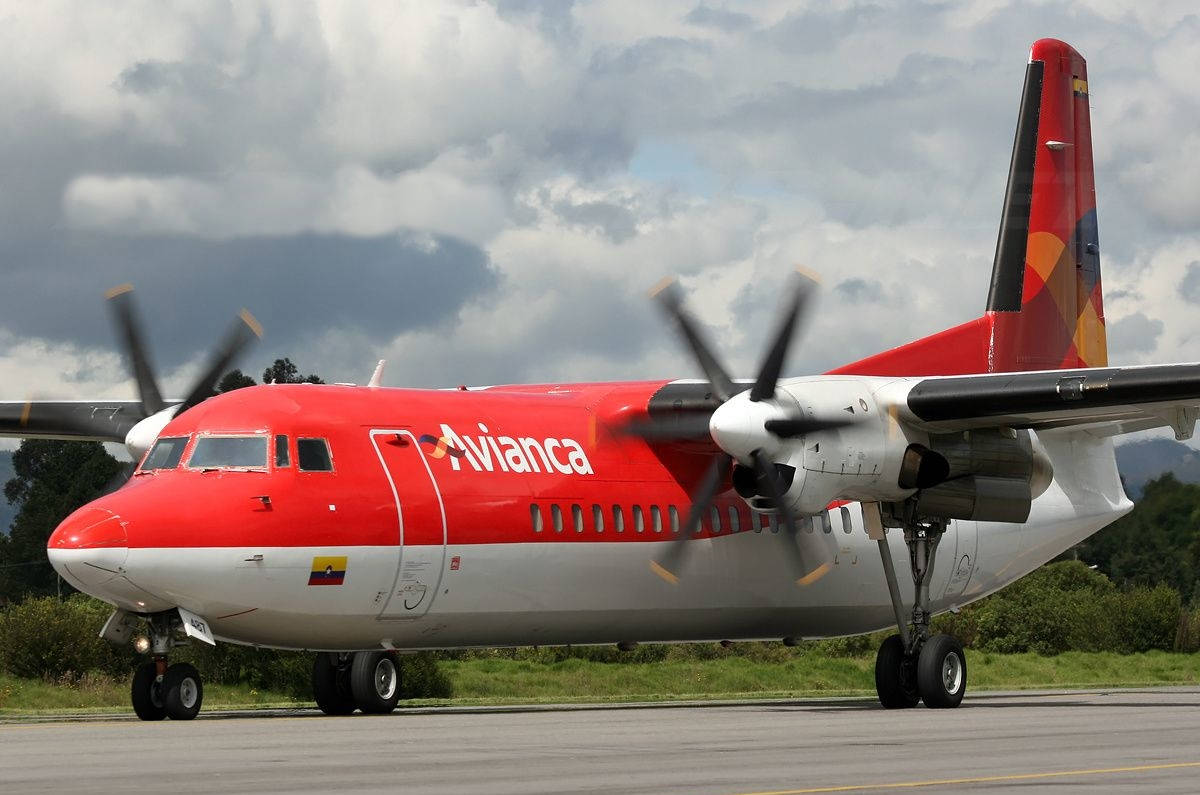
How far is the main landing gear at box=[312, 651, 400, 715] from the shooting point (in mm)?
21047

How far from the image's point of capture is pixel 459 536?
2048 centimetres

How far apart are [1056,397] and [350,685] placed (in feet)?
29.4

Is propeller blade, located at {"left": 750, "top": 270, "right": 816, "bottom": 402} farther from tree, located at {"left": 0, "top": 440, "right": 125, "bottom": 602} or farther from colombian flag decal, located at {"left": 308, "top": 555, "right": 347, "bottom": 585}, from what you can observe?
tree, located at {"left": 0, "top": 440, "right": 125, "bottom": 602}

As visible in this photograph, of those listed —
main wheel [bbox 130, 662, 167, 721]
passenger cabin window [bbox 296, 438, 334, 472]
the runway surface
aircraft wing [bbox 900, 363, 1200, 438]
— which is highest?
aircraft wing [bbox 900, 363, 1200, 438]

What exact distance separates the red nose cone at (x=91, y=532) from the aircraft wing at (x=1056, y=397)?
368 inches

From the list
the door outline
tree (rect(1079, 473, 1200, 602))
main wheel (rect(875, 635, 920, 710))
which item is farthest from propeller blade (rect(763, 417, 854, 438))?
tree (rect(1079, 473, 1200, 602))

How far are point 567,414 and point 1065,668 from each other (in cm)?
1994

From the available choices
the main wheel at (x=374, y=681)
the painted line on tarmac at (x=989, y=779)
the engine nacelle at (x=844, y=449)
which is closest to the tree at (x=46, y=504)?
the main wheel at (x=374, y=681)

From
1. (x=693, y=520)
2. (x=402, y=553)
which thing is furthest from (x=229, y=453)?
(x=693, y=520)

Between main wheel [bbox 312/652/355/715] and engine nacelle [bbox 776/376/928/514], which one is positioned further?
main wheel [bbox 312/652/355/715]

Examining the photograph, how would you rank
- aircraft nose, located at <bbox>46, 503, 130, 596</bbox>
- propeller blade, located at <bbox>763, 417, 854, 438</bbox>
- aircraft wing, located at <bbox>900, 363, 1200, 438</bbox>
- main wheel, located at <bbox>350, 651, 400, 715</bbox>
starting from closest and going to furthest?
aircraft nose, located at <bbox>46, 503, 130, 596</bbox>
aircraft wing, located at <bbox>900, 363, 1200, 438</bbox>
propeller blade, located at <bbox>763, 417, 854, 438</bbox>
main wheel, located at <bbox>350, 651, 400, 715</bbox>

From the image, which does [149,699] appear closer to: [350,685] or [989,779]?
[350,685]

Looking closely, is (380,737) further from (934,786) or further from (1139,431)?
(1139,431)

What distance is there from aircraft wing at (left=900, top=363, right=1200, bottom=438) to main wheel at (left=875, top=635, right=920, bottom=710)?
300 cm
